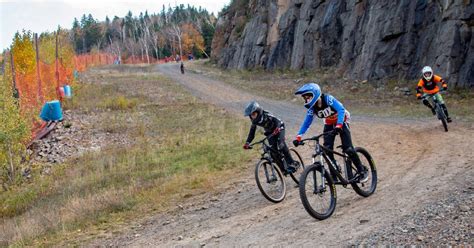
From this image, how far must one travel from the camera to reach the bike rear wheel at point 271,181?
31.7ft

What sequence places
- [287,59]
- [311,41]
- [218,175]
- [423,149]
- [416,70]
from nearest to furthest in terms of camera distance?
[423,149]
[218,175]
[416,70]
[311,41]
[287,59]

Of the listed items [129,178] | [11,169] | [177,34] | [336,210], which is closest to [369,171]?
[336,210]

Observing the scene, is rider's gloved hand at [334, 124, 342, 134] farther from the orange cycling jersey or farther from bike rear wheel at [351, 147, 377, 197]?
the orange cycling jersey

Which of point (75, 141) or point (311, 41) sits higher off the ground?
point (311, 41)

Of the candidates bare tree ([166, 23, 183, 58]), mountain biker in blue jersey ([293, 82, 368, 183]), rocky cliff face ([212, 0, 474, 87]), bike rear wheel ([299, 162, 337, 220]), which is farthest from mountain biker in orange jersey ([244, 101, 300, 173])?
bare tree ([166, 23, 183, 58])

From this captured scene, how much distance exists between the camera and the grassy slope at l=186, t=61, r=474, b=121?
68.1 feet

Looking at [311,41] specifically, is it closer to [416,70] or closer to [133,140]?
[416,70]

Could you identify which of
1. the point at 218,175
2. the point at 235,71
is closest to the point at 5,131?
the point at 218,175

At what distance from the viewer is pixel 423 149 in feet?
40.7

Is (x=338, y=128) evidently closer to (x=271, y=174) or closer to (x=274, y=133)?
(x=274, y=133)

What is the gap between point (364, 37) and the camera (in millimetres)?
33531

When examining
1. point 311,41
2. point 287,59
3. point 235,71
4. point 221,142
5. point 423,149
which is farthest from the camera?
point 235,71

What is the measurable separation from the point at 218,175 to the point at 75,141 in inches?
560

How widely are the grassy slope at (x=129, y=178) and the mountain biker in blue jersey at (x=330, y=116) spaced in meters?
4.47
